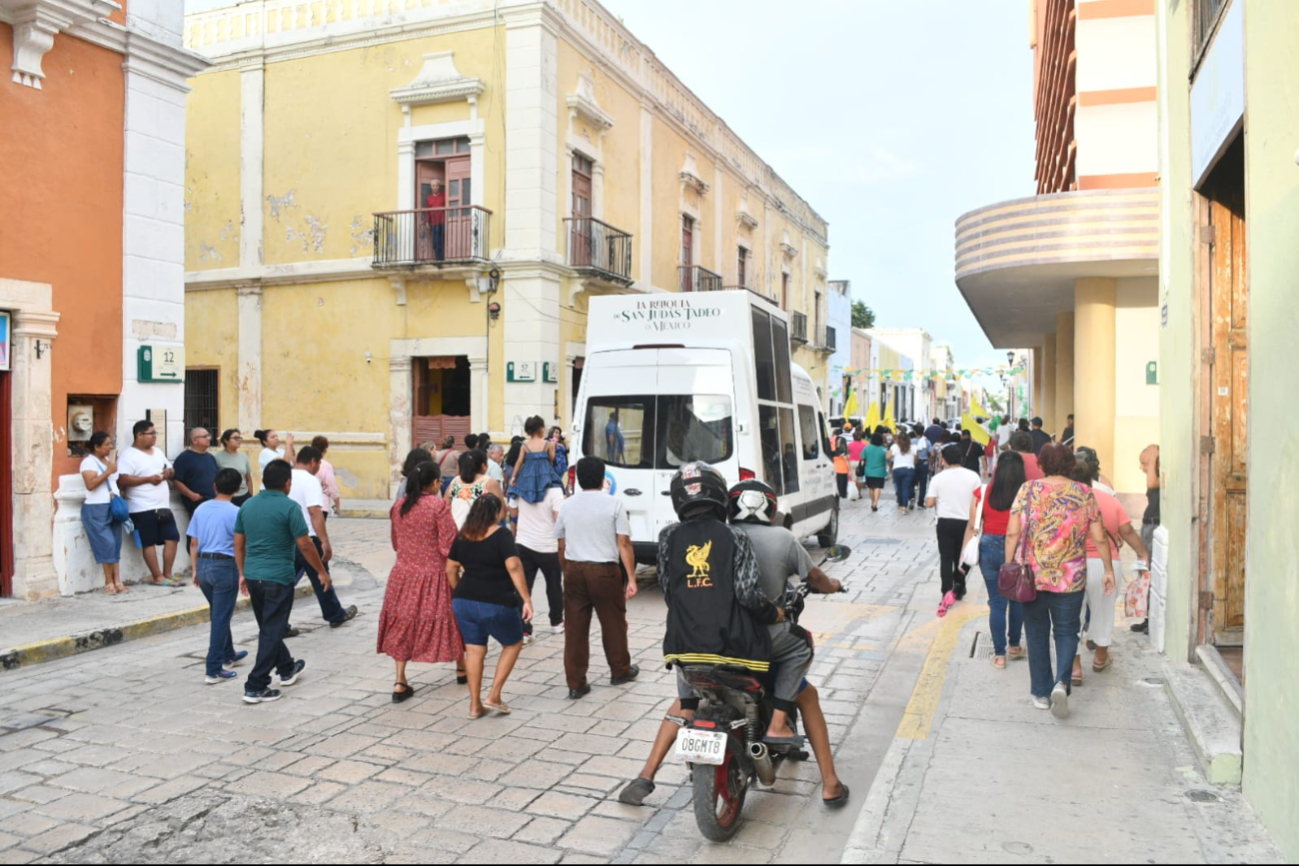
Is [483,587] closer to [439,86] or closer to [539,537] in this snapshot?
[539,537]

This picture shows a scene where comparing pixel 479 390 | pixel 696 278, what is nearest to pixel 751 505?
pixel 479 390

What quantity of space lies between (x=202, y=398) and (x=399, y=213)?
21.1 feet

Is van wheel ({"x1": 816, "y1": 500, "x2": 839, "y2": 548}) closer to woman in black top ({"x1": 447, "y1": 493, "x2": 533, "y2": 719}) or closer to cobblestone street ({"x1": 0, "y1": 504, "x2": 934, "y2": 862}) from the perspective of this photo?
cobblestone street ({"x1": 0, "y1": 504, "x2": 934, "y2": 862})

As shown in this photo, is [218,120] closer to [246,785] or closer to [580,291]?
[580,291]

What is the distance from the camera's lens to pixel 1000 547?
752 centimetres

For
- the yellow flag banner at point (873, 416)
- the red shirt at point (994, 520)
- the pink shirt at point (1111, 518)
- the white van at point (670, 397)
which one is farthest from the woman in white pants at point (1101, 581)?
the yellow flag banner at point (873, 416)

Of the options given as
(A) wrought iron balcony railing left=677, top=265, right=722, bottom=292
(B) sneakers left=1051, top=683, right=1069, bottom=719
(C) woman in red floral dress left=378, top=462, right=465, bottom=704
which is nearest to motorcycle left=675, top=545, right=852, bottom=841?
(B) sneakers left=1051, top=683, right=1069, bottom=719

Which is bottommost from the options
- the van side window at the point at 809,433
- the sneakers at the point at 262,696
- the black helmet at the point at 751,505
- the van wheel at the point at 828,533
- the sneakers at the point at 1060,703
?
the sneakers at the point at 262,696

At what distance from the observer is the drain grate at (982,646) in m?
7.65

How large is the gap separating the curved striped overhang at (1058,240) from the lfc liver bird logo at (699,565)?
39.7 ft

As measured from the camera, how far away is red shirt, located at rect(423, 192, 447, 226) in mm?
19812

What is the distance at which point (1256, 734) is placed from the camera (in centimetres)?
449

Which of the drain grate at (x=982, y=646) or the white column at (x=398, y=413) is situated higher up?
the white column at (x=398, y=413)

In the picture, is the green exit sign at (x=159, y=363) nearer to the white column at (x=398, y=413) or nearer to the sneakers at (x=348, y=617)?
the sneakers at (x=348, y=617)
